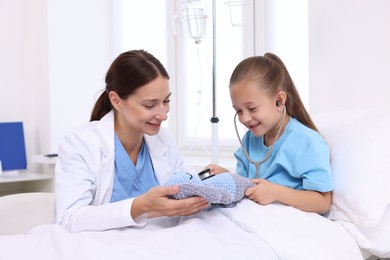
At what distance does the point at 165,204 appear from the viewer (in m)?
1.06

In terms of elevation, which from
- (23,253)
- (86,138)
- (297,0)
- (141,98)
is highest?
(297,0)

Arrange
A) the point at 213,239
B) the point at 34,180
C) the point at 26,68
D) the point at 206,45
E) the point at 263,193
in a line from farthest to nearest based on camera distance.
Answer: the point at 26,68 → the point at 34,180 → the point at 206,45 → the point at 263,193 → the point at 213,239

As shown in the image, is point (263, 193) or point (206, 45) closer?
point (263, 193)

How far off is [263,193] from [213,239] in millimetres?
244

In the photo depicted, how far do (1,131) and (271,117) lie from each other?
1.96 metres

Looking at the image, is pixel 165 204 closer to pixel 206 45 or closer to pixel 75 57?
pixel 206 45

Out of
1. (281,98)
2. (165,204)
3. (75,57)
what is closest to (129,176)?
(165,204)

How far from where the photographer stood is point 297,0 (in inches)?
91.0

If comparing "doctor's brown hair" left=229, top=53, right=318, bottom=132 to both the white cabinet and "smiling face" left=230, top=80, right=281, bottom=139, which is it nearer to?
"smiling face" left=230, top=80, right=281, bottom=139

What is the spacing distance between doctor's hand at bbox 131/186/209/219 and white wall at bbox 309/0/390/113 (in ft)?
Answer: 2.96

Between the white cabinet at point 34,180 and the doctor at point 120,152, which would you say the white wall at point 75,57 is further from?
the doctor at point 120,152

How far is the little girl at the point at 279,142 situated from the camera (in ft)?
3.97

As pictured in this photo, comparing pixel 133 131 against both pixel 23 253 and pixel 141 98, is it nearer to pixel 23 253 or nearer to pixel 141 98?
pixel 141 98

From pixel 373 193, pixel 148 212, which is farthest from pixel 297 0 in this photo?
pixel 148 212
